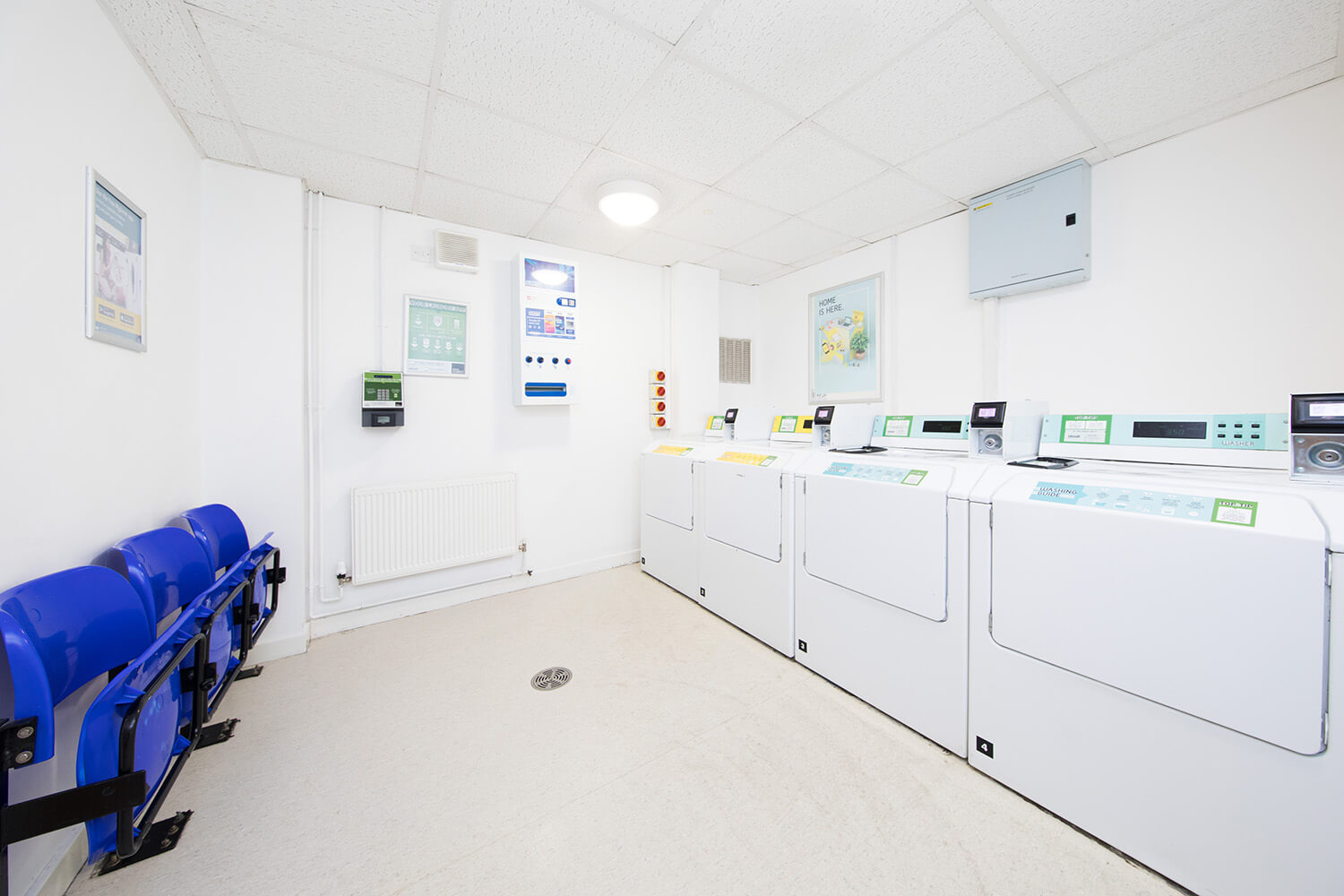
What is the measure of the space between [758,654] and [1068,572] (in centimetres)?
156

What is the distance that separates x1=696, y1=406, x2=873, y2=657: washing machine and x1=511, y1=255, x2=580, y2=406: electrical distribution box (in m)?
1.33

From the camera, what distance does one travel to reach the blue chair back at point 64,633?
95 centimetres

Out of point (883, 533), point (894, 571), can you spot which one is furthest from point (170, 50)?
point (894, 571)

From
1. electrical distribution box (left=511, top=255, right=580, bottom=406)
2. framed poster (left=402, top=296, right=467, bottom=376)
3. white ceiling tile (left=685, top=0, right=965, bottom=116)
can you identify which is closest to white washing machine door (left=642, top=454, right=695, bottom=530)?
electrical distribution box (left=511, top=255, right=580, bottom=406)

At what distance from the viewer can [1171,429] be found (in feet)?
5.18

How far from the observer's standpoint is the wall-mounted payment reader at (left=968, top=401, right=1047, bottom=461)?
74.4 inches

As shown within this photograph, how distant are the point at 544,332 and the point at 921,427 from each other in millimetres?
2592

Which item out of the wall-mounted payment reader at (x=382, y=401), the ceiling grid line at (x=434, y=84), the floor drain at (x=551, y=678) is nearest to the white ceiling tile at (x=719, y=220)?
the ceiling grid line at (x=434, y=84)

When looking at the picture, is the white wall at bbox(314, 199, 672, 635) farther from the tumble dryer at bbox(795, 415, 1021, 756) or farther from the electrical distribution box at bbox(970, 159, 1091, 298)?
the electrical distribution box at bbox(970, 159, 1091, 298)

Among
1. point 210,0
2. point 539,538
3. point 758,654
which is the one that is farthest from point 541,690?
point 210,0

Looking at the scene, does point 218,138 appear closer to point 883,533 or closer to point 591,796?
point 591,796

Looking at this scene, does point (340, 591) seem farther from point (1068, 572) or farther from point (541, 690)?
point (1068, 572)

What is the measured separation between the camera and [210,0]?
148 cm

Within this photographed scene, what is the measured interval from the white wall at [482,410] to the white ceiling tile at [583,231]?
131 mm
